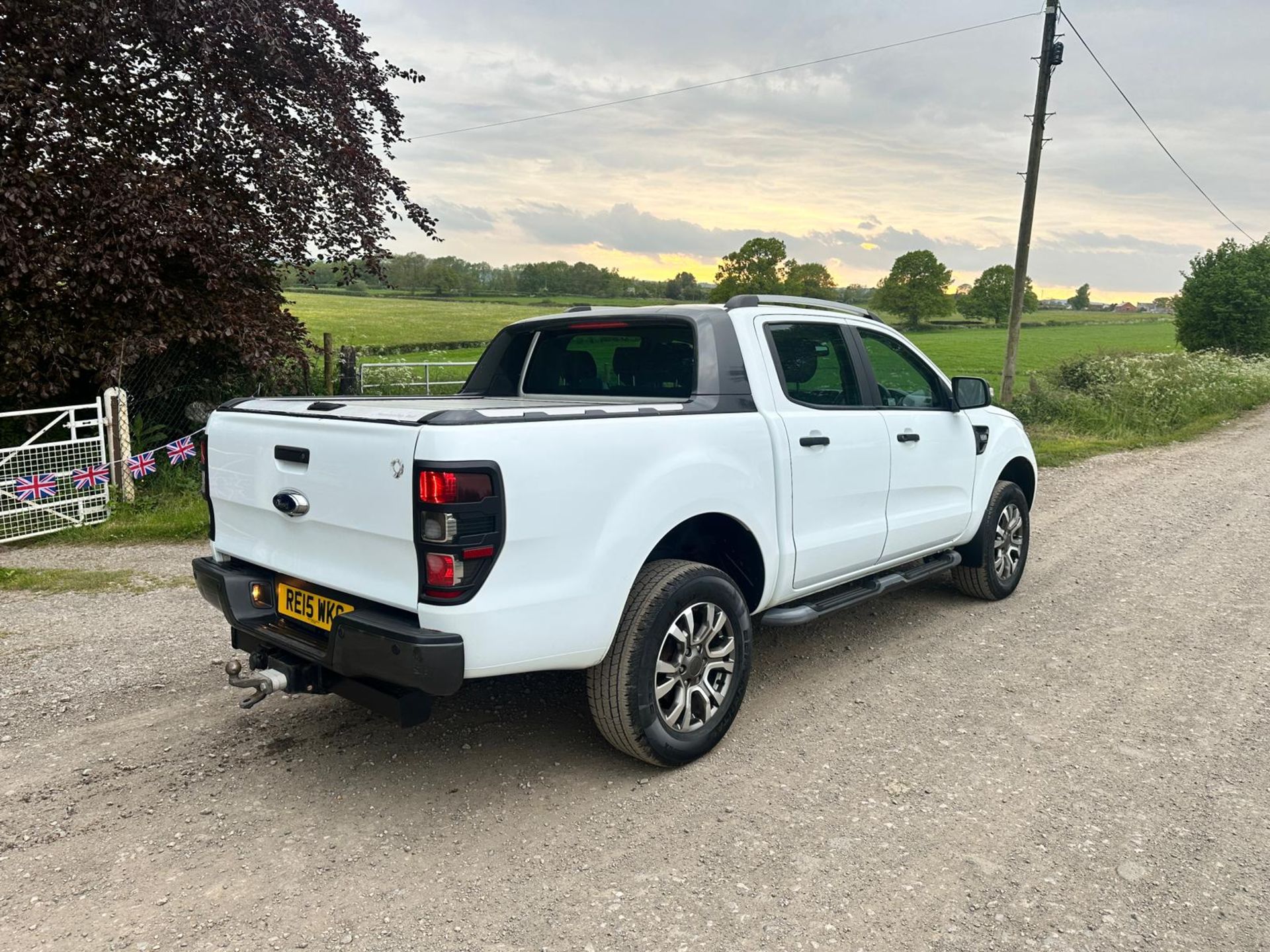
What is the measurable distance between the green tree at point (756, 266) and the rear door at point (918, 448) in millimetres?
63858

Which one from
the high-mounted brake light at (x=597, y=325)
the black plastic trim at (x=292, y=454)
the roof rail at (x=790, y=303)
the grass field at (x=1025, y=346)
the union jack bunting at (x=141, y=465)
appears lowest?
the union jack bunting at (x=141, y=465)

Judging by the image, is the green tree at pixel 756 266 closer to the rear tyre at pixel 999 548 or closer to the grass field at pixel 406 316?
the grass field at pixel 406 316

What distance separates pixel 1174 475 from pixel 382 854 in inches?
452

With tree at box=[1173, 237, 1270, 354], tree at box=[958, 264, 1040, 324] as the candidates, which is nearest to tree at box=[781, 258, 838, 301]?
tree at box=[958, 264, 1040, 324]

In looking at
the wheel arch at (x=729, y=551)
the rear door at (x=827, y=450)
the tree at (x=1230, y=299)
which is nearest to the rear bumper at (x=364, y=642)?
the wheel arch at (x=729, y=551)

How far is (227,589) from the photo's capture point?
3502mm

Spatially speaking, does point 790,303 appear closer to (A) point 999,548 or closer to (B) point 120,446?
(A) point 999,548

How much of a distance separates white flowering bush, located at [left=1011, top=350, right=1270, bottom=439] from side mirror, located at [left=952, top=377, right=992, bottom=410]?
11387 millimetres

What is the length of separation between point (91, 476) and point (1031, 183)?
50.1 feet

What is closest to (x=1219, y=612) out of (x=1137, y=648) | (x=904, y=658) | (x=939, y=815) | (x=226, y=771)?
(x=1137, y=648)

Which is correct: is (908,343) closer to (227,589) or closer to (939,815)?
(939,815)

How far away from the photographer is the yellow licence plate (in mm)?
3197

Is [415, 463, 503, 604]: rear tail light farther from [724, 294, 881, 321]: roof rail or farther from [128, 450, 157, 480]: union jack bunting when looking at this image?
[128, 450, 157, 480]: union jack bunting

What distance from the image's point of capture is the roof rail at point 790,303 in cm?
414
